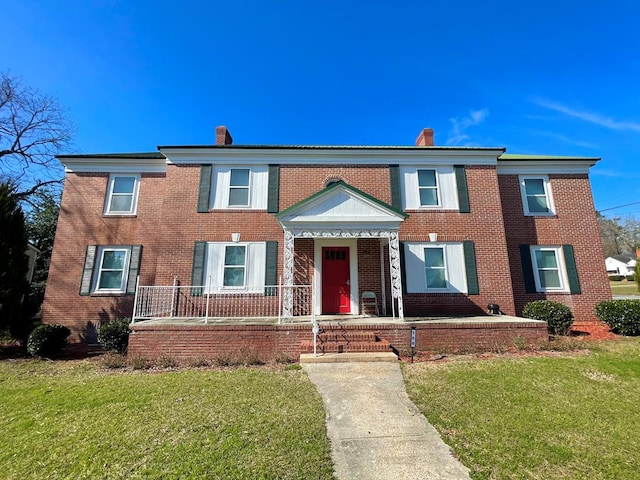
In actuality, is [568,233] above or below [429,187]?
below

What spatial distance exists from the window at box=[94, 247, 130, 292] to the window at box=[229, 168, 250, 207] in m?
4.47

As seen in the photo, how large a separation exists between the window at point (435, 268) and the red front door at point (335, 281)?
9.32 feet

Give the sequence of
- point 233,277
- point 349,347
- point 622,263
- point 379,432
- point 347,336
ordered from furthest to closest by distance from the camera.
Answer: point 622,263 → point 233,277 → point 347,336 → point 349,347 → point 379,432

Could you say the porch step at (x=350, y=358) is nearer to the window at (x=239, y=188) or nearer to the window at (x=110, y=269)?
the window at (x=239, y=188)

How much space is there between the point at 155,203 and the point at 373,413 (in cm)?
1110

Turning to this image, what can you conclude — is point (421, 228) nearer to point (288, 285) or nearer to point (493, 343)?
point (493, 343)

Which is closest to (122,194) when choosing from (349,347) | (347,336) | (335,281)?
(335,281)

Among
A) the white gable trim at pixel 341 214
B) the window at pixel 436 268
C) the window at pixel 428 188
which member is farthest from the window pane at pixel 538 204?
the white gable trim at pixel 341 214

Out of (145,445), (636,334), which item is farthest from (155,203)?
(636,334)

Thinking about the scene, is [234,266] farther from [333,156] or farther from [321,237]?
[333,156]

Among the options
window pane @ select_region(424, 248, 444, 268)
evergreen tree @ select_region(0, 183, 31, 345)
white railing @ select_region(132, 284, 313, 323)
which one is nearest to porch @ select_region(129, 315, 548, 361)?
white railing @ select_region(132, 284, 313, 323)

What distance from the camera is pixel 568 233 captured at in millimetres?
12039

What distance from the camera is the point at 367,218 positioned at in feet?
31.0

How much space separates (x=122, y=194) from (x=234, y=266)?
5649 millimetres
